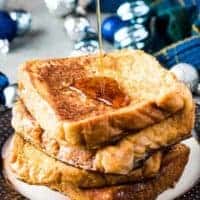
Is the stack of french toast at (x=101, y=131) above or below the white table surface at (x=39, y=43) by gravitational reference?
above

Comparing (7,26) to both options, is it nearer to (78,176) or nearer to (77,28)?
(77,28)

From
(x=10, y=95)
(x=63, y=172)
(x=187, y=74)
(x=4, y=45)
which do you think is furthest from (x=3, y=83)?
(x=63, y=172)

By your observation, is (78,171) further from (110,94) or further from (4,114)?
(4,114)

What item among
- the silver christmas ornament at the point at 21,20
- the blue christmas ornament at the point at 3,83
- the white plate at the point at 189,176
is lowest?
the white plate at the point at 189,176

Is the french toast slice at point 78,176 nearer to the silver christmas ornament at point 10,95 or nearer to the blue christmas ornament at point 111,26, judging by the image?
the silver christmas ornament at point 10,95

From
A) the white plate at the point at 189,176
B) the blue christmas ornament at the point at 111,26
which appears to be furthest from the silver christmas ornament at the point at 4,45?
the white plate at the point at 189,176

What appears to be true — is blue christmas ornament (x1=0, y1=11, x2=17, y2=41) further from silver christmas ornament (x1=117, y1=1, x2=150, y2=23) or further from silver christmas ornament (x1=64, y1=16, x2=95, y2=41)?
silver christmas ornament (x1=117, y1=1, x2=150, y2=23)
